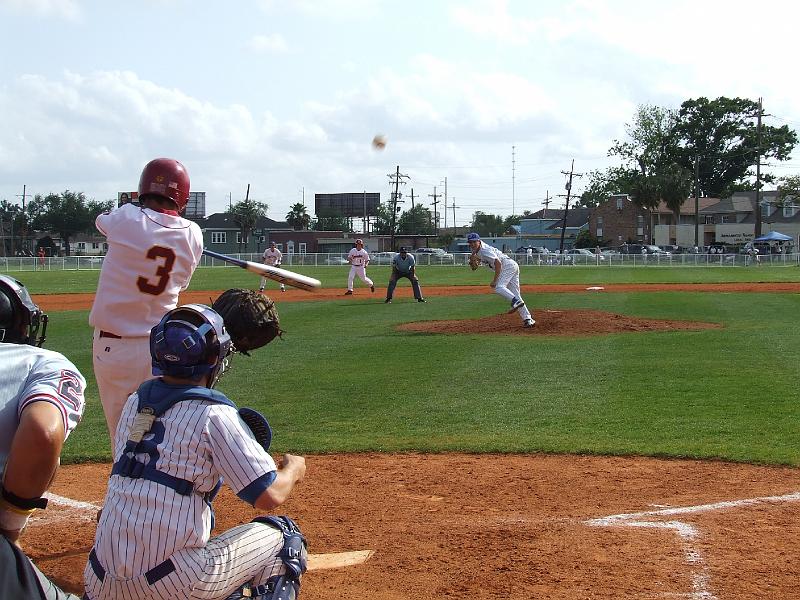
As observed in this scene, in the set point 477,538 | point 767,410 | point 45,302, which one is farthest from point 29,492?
point 45,302

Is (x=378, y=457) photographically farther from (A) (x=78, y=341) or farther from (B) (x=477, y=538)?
(A) (x=78, y=341)

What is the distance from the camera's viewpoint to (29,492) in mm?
3104

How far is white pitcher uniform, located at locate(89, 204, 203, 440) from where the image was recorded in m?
5.77

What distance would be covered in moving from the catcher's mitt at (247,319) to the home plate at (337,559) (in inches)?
77.4

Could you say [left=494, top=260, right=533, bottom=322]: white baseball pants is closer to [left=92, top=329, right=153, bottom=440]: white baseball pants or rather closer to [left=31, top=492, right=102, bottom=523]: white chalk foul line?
[left=31, top=492, right=102, bottom=523]: white chalk foul line

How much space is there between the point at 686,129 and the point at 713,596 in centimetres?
11240

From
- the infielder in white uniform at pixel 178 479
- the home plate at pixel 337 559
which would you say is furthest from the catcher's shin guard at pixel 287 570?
the home plate at pixel 337 559

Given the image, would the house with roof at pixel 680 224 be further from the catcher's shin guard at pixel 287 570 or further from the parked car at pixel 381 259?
the catcher's shin guard at pixel 287 570

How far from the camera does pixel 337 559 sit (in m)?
5.67

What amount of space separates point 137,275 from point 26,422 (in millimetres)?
2839

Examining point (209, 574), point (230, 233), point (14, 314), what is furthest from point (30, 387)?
point (230, 233)

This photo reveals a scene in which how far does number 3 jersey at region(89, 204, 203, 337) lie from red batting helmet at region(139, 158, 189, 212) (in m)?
0.12

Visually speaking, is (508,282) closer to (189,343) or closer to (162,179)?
(162,179)

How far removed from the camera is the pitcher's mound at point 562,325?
18.8 m
